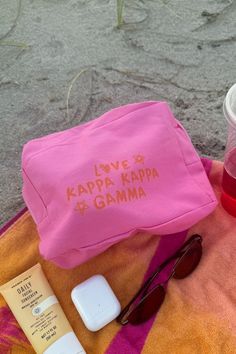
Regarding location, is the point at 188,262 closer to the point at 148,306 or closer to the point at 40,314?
the point at 148,306

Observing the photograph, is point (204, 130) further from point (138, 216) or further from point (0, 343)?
point (0, 343)

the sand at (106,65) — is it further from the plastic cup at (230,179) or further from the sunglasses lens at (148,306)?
the sunglasses lens at (148,306)

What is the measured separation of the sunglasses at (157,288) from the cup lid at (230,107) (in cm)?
24

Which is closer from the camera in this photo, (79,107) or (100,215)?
(100,215)

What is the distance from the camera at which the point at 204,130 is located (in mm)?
1223

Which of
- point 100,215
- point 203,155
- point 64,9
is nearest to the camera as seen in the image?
point 100,215

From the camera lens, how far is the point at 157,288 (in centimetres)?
94

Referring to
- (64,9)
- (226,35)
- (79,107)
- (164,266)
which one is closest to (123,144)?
(164,266)

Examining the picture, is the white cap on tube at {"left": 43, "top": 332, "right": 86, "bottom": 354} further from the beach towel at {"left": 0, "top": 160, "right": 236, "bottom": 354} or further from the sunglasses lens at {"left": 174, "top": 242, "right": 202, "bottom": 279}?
Result: the sunglasses lens at {"left": 174, "top": 242, "right": 202, "bottom": 279}

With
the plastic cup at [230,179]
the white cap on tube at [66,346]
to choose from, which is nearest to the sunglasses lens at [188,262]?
the plastic cup at [230,179]

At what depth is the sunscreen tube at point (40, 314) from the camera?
2.93 feet

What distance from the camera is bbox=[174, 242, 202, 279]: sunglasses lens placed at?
3.18 feet

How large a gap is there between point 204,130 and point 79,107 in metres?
0.32

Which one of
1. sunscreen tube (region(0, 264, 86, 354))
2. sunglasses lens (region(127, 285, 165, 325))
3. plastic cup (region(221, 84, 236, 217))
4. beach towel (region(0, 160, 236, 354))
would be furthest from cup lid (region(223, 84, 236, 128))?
sunscreen tube (region(0, 264, 86, 354))
